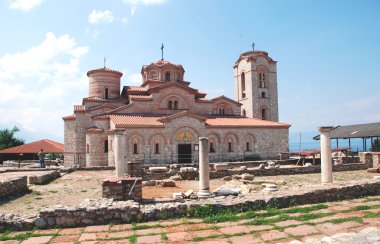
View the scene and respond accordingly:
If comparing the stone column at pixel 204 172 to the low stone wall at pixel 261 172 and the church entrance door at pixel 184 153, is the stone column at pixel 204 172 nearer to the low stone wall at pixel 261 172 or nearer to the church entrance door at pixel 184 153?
the low stone wall at pixel 261 172

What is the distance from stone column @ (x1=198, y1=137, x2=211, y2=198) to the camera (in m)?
9.95

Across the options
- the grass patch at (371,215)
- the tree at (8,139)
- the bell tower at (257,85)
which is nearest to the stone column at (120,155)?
the grass patch at (371,215)

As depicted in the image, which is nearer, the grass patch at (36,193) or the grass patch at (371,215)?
the grass patch at (371,215)

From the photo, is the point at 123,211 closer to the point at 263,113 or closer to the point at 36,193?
the point at 36,193

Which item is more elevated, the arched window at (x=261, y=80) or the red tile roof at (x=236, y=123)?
the arched window at (x=261, y=80)

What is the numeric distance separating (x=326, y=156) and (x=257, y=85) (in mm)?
22468

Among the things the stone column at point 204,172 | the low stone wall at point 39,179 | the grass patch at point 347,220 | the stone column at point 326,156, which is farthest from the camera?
the low stone wall at point 39,179

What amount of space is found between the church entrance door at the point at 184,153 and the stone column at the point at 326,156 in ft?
47.2

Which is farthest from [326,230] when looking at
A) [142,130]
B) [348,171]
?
[142,130]

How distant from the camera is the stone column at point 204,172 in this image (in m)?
9.95

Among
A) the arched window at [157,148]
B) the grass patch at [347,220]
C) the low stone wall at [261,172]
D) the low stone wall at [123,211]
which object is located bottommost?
the low stone wall at [261,172]

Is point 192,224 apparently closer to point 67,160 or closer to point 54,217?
point 54,217

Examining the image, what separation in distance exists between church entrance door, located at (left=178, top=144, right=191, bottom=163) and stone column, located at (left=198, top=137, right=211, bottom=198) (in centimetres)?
1412

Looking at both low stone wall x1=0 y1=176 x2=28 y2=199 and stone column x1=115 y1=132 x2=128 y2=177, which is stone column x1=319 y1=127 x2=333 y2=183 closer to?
stone column x1=115 y1=132 x2=128 y2=177
